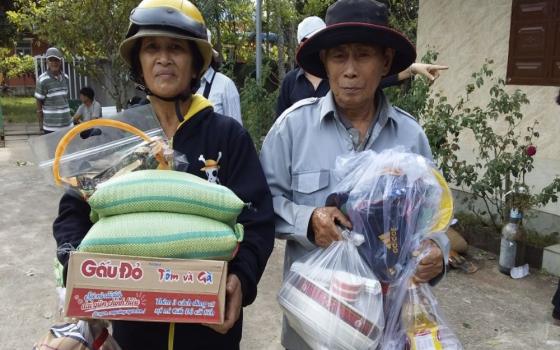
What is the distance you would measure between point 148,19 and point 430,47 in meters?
6.55

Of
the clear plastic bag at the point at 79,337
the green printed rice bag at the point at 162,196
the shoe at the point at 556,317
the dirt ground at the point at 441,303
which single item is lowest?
the dirt ground at the point at 441,303

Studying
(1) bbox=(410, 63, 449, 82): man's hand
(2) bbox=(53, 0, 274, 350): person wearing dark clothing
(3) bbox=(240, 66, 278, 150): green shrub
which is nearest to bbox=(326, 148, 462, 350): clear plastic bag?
(2) bbox=(53, 0, 274, 350): person wearing dark clothing

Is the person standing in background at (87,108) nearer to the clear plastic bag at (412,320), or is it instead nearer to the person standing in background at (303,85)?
the person standing in background at (303,85)

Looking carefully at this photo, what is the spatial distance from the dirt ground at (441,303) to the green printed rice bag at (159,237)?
7.16 ft

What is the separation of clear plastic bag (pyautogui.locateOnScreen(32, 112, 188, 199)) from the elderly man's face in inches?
22.9

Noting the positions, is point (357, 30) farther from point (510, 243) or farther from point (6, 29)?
point (6, 29)

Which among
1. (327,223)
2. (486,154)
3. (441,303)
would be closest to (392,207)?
(327,223)

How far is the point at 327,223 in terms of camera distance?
1572 mm

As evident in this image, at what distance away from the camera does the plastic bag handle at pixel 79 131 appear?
58.9 inches

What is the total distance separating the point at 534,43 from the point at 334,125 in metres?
5.49

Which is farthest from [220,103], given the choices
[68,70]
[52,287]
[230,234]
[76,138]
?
[68,70]

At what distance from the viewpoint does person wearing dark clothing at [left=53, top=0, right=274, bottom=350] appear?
1.57m

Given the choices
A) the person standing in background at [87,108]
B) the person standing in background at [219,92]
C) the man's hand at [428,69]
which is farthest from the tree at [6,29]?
the man's hand at [428,69]

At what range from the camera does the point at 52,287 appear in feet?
13.8
